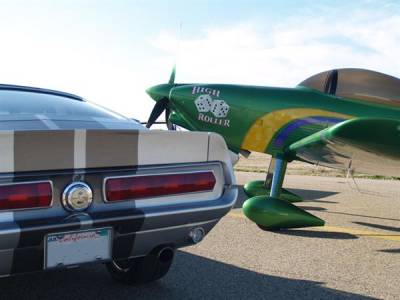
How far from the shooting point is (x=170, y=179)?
233 centimetres

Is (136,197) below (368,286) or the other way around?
the other way around

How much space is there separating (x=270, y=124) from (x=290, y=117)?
0.91 ft

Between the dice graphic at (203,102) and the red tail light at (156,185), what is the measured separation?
382 cm

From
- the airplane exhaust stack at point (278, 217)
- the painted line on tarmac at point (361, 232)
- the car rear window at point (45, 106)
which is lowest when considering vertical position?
the painted line on tarmac at point (361, 232)

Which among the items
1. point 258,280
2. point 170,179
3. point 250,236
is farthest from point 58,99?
point 250,236

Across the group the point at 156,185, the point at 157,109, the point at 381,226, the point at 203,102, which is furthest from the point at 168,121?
the point at 156,185

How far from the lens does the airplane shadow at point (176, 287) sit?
2.82 metres

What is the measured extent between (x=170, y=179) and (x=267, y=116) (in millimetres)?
3743

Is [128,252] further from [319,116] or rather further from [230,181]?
[319,116]

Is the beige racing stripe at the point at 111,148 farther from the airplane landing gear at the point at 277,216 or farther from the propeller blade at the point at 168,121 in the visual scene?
the propeller blade at the point at 168,121

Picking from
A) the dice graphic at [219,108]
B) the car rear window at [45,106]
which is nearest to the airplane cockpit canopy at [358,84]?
the dice graphic at [219,108]

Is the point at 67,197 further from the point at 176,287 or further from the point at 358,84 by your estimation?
the point at 358,84

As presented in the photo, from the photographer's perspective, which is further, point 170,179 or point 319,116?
point 319,116

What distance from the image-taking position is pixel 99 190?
212 centimetres
